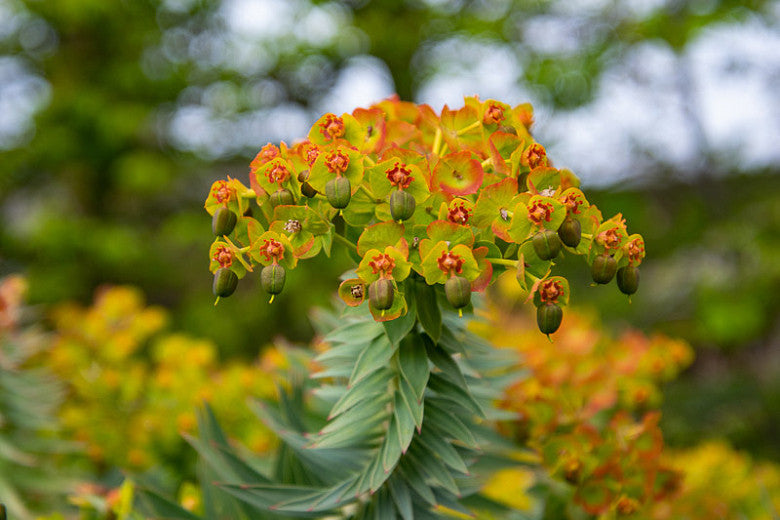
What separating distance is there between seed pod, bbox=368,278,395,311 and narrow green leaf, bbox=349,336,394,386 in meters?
0.12

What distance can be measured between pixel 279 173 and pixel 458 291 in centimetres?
18

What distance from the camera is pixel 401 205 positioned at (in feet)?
1.63

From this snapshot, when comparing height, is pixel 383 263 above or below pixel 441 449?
above

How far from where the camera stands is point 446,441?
643mm

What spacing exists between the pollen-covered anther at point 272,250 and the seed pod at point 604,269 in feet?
0.85

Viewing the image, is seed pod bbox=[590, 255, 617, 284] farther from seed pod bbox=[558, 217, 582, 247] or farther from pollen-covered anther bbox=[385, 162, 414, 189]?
pollen-covered anther bbox=[385, 162, 414, 189]

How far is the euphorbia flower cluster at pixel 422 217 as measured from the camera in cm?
50

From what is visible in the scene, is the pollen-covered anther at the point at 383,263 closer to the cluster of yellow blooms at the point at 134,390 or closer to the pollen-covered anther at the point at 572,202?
the pollen-covered anther at the point at 572,202

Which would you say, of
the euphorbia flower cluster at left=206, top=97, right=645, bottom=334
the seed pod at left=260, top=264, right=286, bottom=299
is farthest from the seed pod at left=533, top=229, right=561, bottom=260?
the seed pod at left=260, top=264, right=286, bottom=299

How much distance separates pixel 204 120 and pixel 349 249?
11.9ft

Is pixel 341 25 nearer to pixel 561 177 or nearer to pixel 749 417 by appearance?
pixel 749 417

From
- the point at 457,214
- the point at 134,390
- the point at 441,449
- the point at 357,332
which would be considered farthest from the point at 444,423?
the point at 134,390

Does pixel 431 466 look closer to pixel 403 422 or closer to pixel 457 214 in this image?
pixel 403 422

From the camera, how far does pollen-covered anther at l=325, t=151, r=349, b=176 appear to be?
495mm
